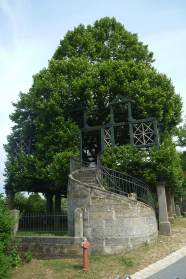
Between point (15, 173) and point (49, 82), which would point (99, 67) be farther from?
point (15, 173)

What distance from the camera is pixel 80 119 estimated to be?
68.1 ft

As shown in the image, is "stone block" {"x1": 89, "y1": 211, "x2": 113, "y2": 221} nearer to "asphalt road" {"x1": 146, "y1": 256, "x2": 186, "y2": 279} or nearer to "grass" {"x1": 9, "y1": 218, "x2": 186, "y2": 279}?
"grass" {"x1": 9, "y1": 218, "x2": 186, "y2": 279}

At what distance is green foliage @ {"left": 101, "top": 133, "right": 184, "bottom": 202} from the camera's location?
1468cm

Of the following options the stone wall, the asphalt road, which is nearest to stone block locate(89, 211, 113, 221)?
the stone wall

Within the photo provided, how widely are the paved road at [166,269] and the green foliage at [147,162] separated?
5.92 metres

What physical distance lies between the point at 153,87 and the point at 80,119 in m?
6.88

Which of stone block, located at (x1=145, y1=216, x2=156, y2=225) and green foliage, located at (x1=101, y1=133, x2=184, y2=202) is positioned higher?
green foliage, located at (x1=101, y1=133, x2=184, y2=202)

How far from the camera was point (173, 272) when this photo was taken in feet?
24.9

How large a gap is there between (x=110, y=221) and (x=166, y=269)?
3.01 metres

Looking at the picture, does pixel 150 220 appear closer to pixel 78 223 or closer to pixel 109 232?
pixel 109 232

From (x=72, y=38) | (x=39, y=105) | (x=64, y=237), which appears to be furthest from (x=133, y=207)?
(x=72, y=38)

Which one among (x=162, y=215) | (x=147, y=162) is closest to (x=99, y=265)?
(x=162, y=215)

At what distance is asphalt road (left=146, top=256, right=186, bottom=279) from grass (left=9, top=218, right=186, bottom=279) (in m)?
0.83

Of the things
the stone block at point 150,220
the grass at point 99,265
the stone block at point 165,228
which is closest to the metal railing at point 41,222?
the grass at point 99,265
